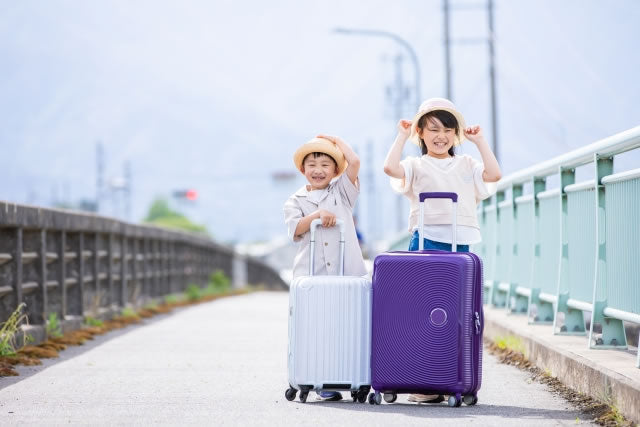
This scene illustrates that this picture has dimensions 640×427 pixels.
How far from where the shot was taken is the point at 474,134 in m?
7.10

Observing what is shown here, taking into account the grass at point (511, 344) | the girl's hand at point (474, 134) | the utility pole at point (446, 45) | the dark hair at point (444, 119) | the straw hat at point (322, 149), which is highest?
the utility pole at point (446, 45)

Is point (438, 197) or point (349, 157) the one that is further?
point (349, 157)

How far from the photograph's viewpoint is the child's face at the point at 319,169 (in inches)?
287

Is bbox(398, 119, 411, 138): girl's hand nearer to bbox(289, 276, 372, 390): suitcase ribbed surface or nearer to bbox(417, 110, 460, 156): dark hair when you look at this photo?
bbox(417, 110, 460, 156): dark hair

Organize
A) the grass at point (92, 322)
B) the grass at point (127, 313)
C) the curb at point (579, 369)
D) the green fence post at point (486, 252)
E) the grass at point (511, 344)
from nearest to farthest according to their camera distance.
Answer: the curb at point (579, 369)
the grass at point (511, 344)
the grass at point (92, 322)
the green fence post at point (486, 252)
the grass at point (127, 313)

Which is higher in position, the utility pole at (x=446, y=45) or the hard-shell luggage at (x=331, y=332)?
the utility pole at (x=446, y=45)

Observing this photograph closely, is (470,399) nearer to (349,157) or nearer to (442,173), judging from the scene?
(442,173)

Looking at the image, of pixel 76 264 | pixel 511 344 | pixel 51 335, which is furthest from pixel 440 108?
pixel 76 264

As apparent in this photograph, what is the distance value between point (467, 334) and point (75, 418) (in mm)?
2105

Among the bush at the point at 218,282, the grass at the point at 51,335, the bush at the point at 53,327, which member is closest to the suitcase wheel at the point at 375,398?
the grass at the point at 51,335

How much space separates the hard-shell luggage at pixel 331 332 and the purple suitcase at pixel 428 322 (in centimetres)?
13

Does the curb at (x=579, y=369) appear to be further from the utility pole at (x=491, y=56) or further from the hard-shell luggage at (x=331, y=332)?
the utility pole at (x=491, y=56)

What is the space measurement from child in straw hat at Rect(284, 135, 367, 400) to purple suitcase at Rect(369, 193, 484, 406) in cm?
53

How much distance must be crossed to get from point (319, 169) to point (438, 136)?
28.3 inches
